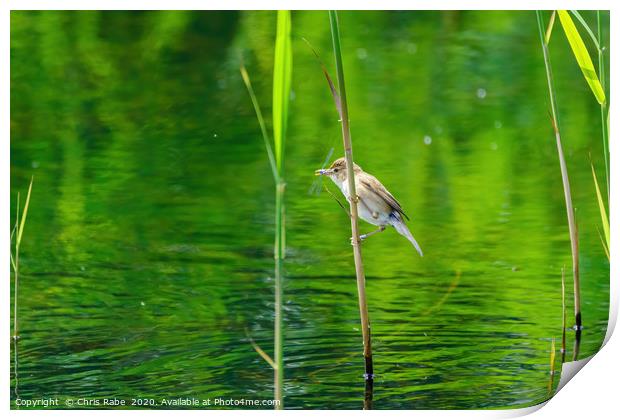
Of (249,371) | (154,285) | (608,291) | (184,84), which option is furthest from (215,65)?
(608,291)

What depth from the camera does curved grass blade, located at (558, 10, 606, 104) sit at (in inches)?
92.4

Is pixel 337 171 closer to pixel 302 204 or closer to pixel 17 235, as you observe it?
pixel 302 204

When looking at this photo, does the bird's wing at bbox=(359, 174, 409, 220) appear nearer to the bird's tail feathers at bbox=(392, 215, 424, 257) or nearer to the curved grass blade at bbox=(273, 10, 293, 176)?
the bird's tail feathers at bbox=(392, 215, 424, 257)

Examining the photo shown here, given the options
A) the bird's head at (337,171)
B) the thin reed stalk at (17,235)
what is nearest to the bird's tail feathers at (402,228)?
the bird's head at (337,171)

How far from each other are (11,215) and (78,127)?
0.85 feet

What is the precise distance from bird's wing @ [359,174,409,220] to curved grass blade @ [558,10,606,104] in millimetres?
505

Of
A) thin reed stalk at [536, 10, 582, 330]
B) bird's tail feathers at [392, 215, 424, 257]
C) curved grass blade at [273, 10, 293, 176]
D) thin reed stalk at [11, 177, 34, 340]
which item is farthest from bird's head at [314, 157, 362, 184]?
thin reed stalk at [11, 177, 34, 340]

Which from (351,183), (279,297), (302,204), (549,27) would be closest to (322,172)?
(302,204)

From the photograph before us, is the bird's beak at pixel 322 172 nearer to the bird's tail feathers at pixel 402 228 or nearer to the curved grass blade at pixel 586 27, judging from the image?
the bird's tail feathers at pixel 402 228

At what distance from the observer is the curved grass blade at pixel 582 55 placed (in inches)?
92.4

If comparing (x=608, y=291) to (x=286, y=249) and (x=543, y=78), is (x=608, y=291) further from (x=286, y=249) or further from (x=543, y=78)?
(x=286, y=249)

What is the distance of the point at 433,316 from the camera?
2.51 m

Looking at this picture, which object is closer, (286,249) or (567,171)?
(567,171)

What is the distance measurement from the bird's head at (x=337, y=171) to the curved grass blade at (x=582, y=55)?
A: 54cm
